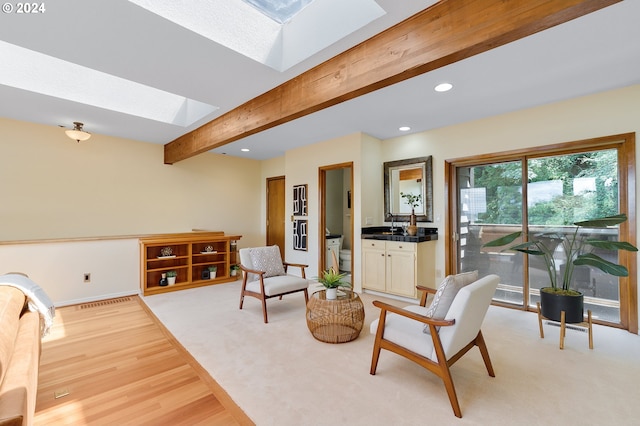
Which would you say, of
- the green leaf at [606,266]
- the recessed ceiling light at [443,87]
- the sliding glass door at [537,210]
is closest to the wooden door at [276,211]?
the sliding glass door at [537,210]

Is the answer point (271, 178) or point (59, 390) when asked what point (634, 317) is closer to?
point (59, 390)

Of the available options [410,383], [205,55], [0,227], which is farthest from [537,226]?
[0,227]

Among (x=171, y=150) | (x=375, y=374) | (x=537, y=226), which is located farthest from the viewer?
(x=171, y=150)

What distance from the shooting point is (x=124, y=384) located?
2098mm

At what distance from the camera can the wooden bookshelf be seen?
4.45 meters

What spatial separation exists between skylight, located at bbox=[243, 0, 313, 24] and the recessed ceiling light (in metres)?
1.50

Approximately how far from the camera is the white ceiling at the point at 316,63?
1.89 metres

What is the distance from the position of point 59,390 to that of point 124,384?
424 millimetres

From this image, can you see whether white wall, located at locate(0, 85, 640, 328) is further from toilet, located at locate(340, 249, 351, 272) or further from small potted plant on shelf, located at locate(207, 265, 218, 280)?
small potted plant on shelf, located at locate(207, 265, 218, 280)

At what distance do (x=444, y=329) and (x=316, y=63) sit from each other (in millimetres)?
2254

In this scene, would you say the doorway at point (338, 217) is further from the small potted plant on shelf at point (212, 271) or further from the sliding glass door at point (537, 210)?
the sliding glass door at point (537, 210)

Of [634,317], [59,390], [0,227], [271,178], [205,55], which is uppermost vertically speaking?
[205,55]

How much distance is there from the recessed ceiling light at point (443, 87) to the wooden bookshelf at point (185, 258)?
4052 mm

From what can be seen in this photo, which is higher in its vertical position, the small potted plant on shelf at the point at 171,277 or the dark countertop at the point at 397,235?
the dark countertop at the point at 397,235
